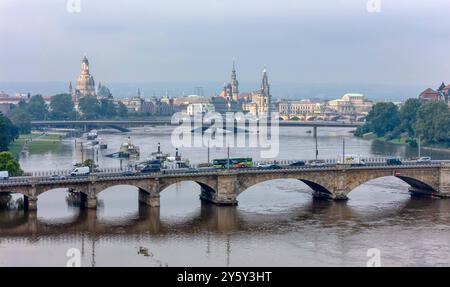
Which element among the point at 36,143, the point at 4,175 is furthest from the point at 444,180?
the point at 36,143

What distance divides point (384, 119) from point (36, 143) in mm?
52317

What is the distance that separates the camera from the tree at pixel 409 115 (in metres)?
118

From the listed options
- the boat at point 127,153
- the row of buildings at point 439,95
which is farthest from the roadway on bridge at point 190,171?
the row of buildings at point 439,95

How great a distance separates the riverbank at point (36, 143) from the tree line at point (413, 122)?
46.9 m

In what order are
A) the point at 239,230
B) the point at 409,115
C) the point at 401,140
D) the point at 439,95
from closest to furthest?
the point at 239,230 < the point at 401,140 < the point at 409,115 < the point at 439,95

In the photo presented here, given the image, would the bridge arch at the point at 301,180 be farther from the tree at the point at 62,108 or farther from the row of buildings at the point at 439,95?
the tree at the point at 62,108

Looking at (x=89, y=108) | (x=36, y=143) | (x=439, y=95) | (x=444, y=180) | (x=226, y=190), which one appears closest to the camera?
(x=226, y=190)

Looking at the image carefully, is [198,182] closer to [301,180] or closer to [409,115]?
[301,180]

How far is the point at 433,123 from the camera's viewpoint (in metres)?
108

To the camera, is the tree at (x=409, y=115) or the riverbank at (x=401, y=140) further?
the tree at (x=409, y=115)

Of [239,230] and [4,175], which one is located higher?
[4,175]
